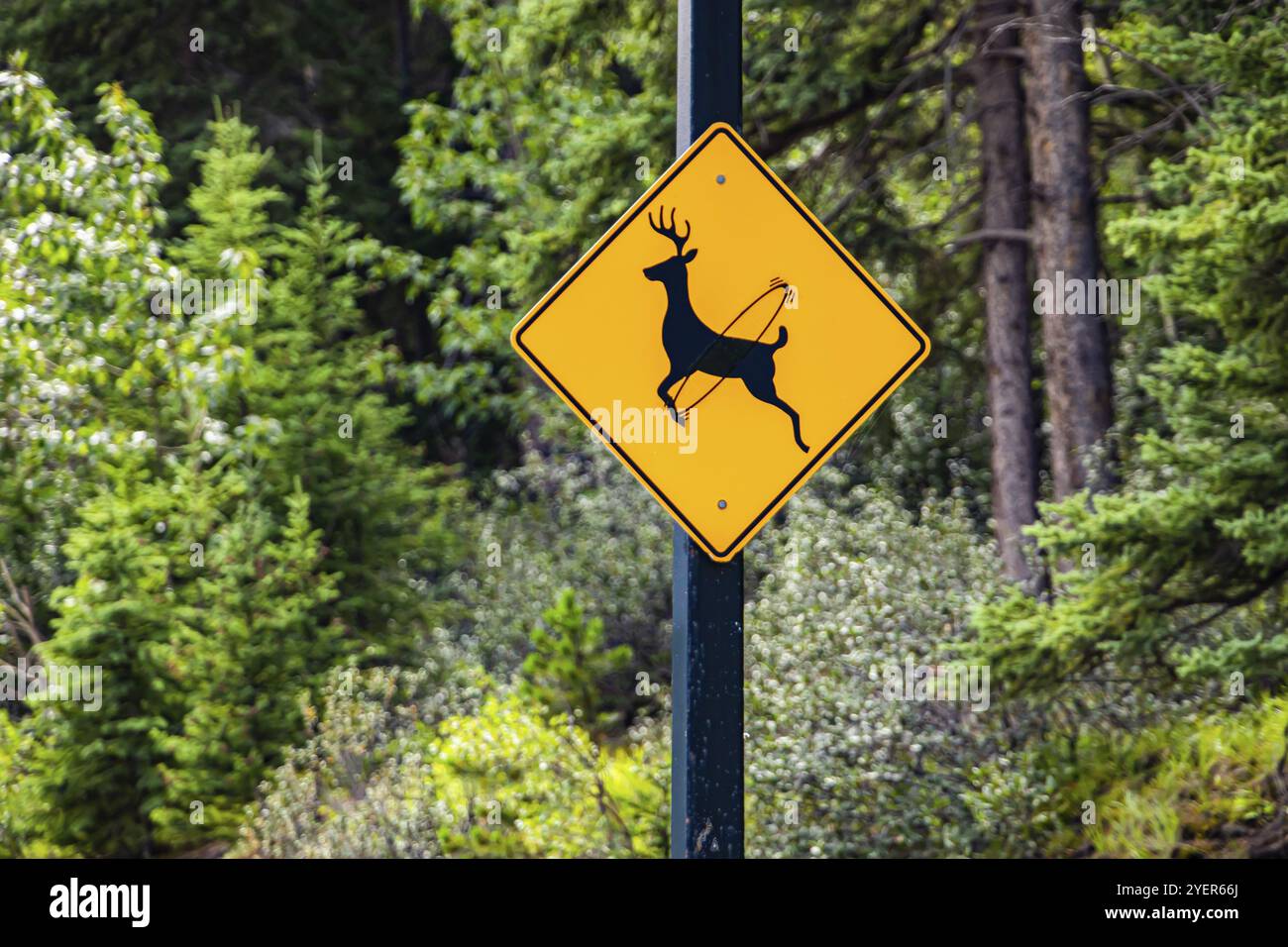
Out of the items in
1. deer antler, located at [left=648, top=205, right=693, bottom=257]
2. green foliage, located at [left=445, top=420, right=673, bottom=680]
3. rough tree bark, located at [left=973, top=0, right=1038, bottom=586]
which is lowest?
deer antler, located at [left=648, top=205, right=693, bottom=257]

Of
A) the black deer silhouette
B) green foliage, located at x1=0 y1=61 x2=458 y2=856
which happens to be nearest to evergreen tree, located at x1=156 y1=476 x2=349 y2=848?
green foliage, located at x1=0 y1=61 x2=458 y2=856

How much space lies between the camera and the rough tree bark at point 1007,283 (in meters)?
10.9

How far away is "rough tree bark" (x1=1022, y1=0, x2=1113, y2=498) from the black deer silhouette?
667 cm

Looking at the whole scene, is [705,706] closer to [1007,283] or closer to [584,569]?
[1007,283]

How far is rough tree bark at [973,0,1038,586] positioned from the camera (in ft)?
35.6

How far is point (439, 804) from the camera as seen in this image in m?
8.56

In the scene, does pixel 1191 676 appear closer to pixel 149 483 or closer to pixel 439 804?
pixel 439 804

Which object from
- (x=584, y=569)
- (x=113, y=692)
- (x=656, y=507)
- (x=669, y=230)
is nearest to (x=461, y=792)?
(x=113, y=692)

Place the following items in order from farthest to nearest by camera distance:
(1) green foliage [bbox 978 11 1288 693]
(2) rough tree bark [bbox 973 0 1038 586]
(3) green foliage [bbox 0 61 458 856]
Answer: (2) rough tree bark [bbox 973 0 1038 586]
(3) green foliage [bbox 0 61 458 856]
(1) green foliage [bbox 978 11 1288 693]

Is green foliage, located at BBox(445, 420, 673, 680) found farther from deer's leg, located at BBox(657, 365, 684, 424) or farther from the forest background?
deer's leg, located at BBox(657, 365, 684, 424)

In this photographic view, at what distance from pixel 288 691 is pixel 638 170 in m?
5.13

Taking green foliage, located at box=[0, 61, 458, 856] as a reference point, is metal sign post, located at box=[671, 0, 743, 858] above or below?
below

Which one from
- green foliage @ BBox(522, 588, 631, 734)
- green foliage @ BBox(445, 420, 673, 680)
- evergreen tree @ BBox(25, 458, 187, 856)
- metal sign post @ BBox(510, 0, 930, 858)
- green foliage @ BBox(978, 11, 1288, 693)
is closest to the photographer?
metal sign post @ BBox(510, 0, 930, 858)

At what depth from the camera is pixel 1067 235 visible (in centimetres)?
1001
